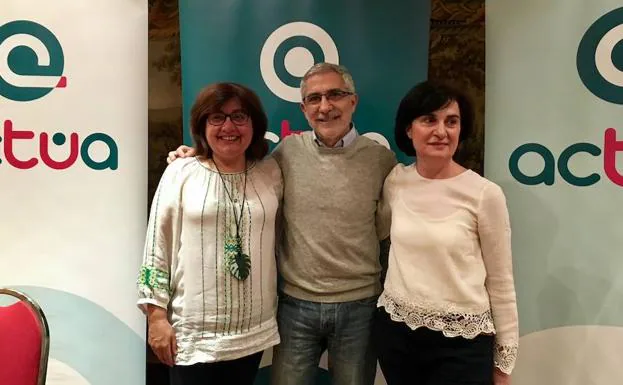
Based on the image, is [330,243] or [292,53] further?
[292,53]

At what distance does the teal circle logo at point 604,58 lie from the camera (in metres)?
2.06

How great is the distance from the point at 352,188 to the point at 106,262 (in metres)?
1.07

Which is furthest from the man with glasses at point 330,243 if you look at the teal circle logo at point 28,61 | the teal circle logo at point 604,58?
the teal circle logo at point 28,61

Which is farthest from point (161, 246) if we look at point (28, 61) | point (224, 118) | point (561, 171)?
point (561, 171)

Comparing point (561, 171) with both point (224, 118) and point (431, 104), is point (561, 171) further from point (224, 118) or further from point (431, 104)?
point (224, 118)

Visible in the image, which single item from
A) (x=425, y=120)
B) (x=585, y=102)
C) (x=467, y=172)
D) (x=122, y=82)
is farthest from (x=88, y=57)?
(x=585, y=102)

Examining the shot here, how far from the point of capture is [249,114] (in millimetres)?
1787

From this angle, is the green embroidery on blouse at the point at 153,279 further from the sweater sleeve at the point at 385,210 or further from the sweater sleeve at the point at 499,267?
the sweater sleeve at the point at 499,267

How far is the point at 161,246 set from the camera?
5.76ft

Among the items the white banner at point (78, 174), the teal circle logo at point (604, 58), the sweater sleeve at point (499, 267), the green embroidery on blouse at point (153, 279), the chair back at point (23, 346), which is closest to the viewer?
the chair back at point (23, 346)

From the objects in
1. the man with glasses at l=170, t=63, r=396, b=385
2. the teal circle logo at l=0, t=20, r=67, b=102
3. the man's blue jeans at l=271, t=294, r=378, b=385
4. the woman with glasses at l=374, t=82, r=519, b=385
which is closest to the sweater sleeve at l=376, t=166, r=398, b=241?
the man with glasses at l=170, t=63, r=396, b=385

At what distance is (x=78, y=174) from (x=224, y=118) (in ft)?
2.67

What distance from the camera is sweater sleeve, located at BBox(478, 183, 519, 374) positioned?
5.29 feet

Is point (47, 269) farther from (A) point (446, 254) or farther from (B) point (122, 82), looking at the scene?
(A) point (446, 254)
